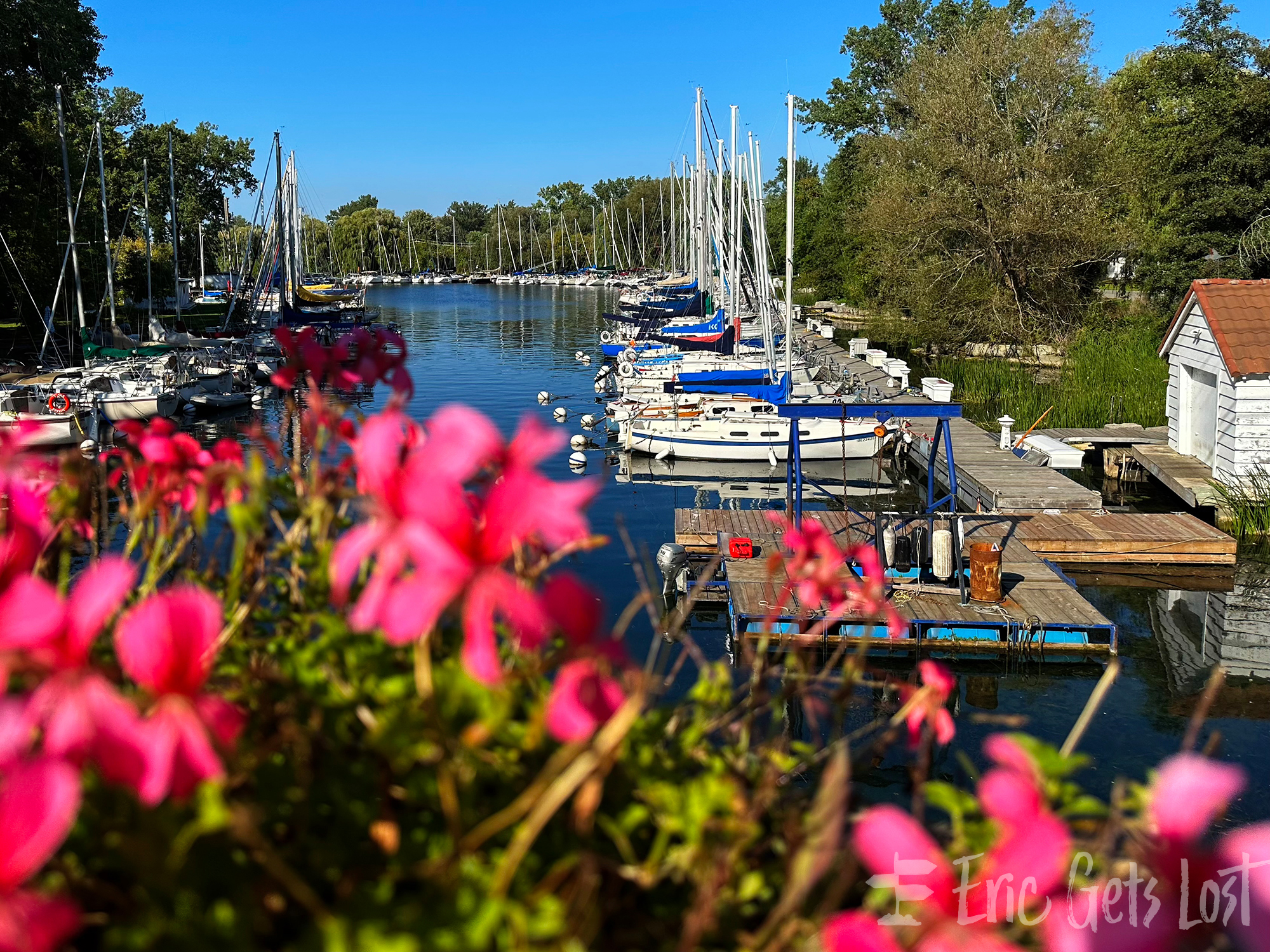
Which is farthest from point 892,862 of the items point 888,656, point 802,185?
point 802,185

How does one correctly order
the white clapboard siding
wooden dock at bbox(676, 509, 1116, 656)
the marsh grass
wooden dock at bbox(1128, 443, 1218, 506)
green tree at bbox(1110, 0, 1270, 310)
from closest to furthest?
wooden dock at bbox(676, 509, 1116, 656), the marsh grass, the white clapboard siding, wooden dock at bbox(1128, 443, 1218, 506), green tree at bbox(1110, 0, 1270, 310)

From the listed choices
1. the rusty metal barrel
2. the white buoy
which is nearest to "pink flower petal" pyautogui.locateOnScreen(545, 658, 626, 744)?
the rusty metal barrel

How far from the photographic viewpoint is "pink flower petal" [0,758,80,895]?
0.91m

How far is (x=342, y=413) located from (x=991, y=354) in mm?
35933

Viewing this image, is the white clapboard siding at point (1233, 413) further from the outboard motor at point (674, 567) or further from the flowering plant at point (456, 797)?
the flowering plant at point (456, 797)

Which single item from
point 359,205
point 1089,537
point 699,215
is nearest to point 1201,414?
point 1089,537

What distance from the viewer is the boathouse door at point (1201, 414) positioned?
19.2 m

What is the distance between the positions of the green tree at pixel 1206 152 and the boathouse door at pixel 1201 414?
11.0 m

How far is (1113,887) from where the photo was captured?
55.1 inches

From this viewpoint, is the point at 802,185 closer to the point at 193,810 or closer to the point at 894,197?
the point at 894,197

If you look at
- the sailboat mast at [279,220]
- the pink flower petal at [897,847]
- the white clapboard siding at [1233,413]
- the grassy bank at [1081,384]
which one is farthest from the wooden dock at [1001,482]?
the sailboat mast at [279,220]

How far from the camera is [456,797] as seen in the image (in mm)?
1288

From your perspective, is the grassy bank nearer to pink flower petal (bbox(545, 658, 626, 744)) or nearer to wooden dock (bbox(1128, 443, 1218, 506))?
wooden dock (bbox(1128, 443, 1218, 506))

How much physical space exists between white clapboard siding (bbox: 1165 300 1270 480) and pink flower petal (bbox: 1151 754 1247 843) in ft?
61.3
